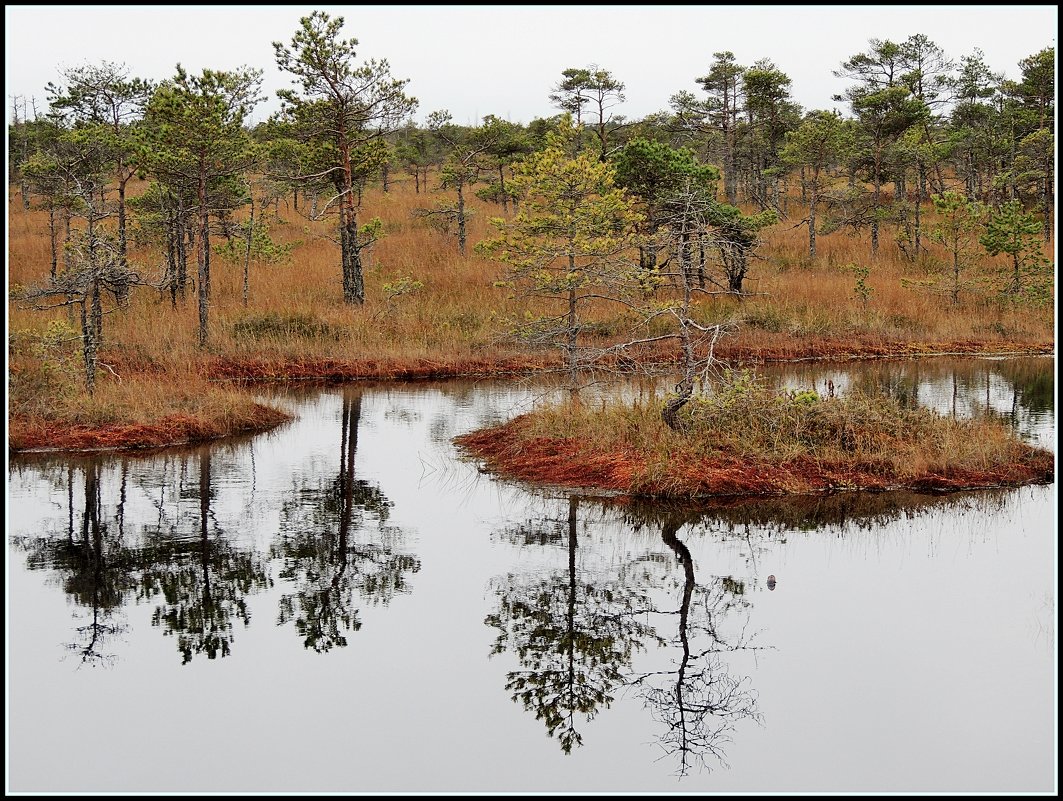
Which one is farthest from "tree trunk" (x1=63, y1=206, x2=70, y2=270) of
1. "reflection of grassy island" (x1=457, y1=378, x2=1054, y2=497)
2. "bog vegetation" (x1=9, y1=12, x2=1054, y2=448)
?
"reflection of grassy island" (x1=457, y1=378, x2=1054, y2=497)

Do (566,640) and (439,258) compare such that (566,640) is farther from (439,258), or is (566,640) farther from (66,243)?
(439,258)

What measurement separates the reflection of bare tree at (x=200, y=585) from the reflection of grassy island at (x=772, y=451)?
18.0 feet

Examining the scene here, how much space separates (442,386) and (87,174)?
1457 centimetres

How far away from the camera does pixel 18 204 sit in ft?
183

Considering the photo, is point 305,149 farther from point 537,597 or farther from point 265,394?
point 537,597

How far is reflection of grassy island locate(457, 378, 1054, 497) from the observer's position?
14383 millimetres

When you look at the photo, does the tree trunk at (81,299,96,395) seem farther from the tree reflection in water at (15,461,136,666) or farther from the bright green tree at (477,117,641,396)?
the bright green tree at (477,117,641,396)

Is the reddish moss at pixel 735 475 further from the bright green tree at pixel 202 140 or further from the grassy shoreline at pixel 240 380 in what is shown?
the bright green tree at pixel 202 140

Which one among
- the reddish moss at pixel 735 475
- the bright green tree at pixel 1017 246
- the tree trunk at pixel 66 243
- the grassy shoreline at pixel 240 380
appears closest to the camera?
the reddish moss at pixel 735 475

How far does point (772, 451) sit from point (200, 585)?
8893 mm

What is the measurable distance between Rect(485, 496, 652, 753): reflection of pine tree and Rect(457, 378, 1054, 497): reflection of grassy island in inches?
162

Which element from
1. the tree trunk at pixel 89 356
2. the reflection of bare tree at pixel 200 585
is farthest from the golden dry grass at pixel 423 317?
the reflection of bare tree at pixel 200 585

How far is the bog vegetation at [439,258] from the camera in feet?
63.8

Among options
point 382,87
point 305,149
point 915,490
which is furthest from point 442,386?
point 915,490
